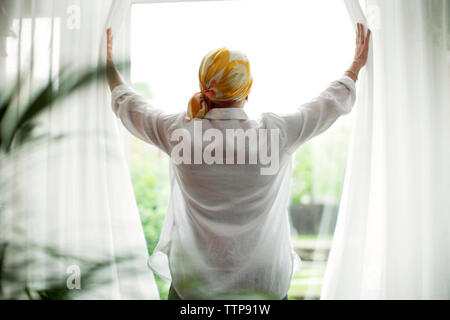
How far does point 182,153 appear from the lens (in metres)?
0.99

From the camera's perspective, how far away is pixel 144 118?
3.43 feet

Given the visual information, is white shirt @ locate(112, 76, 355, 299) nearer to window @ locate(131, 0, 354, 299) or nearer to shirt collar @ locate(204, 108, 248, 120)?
shirt collar @ locate(204, 108, 248, 120)

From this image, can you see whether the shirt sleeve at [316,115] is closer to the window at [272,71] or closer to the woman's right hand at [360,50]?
the woman's right hand at [360,50]

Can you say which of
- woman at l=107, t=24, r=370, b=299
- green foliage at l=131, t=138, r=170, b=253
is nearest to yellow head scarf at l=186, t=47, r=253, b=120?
woman at l=107, t=24, r=370, b=299

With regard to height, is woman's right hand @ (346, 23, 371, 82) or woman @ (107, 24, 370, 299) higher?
woman's right hand @ (346, 23, 371, 82)

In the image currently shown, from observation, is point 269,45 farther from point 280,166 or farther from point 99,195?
point 99,195

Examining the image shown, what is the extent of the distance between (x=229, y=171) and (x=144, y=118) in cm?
32

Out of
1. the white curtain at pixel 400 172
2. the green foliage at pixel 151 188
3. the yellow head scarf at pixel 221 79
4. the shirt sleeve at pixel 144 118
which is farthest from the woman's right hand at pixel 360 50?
the green foliage at pixel 151 188

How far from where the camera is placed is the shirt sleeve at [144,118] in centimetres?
103

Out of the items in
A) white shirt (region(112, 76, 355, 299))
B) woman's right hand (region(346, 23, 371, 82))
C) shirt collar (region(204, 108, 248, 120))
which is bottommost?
white shirt (region(112, 76, 355, 299))

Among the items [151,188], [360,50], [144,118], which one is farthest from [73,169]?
[360,50]

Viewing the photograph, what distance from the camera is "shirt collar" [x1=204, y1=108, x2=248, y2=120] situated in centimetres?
99

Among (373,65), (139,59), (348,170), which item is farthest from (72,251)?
(373,65)
